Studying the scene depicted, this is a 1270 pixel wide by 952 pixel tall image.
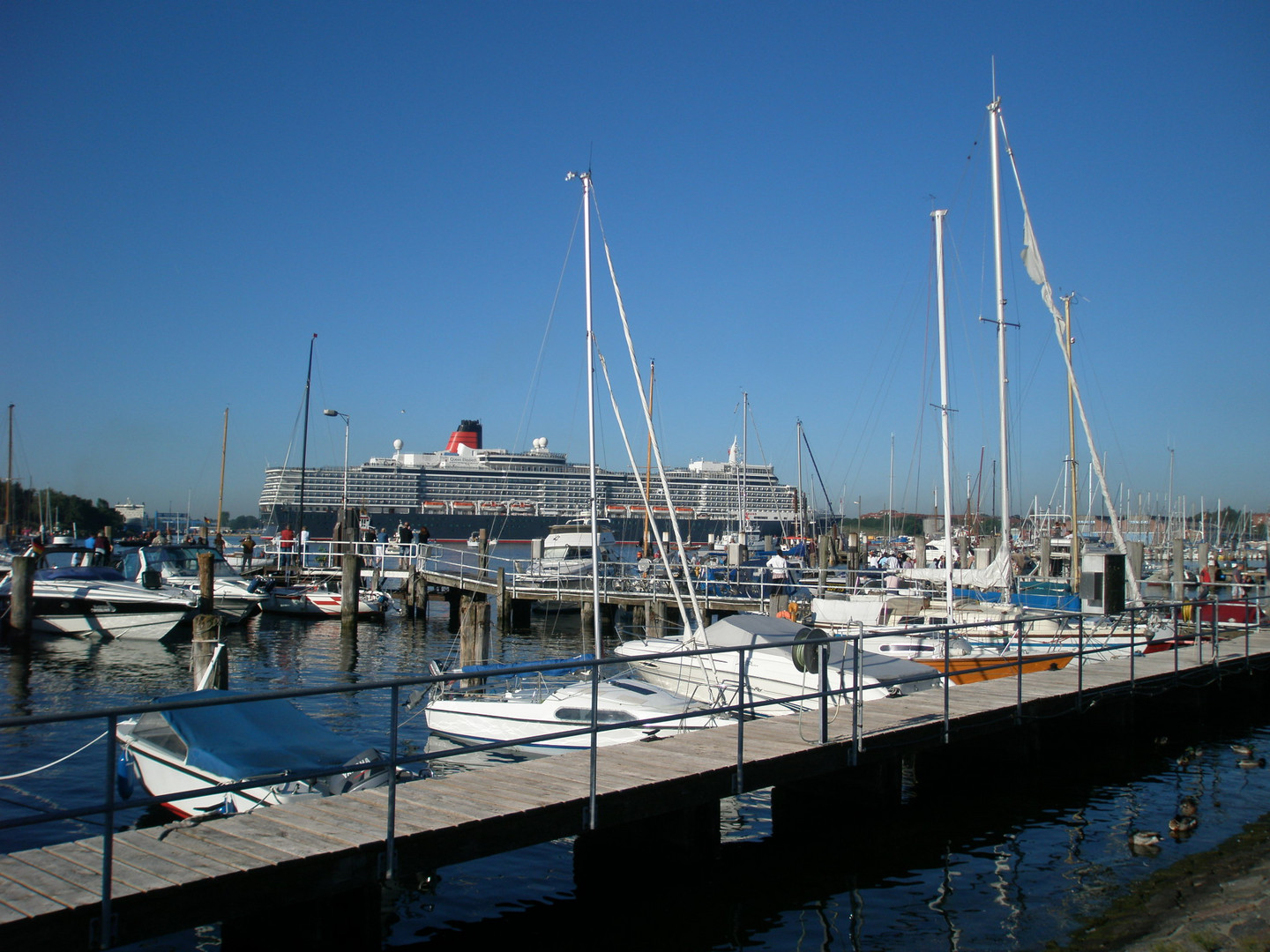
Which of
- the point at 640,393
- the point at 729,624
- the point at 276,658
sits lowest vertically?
the point at 276,658

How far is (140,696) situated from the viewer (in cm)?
1662

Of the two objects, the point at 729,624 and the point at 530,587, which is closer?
the point at 729,624

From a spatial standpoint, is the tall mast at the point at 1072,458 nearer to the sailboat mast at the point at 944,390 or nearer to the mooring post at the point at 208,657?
the sailboat mast at the point at 944,390

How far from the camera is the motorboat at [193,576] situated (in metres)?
26.4

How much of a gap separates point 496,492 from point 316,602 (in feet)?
234

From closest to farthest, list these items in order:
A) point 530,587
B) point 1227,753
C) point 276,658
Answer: point 1227,753, point 276,658, point 530,587

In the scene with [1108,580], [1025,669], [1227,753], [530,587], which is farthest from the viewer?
[530,587]

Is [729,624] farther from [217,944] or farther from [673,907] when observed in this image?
[217,944]

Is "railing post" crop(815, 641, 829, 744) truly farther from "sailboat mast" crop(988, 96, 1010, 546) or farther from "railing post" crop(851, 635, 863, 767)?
"sailboat mast" crop(988, 96, 1010, 546)

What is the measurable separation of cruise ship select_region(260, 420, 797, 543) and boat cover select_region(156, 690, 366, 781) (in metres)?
82.5

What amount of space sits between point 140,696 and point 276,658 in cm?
499

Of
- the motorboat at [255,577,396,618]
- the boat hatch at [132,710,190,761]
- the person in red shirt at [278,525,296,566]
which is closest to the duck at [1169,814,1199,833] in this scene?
the boat hatch at [132,710,190,761]

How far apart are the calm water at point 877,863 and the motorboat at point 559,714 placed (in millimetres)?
624

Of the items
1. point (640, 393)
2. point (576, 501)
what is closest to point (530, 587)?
point (640, 393)
